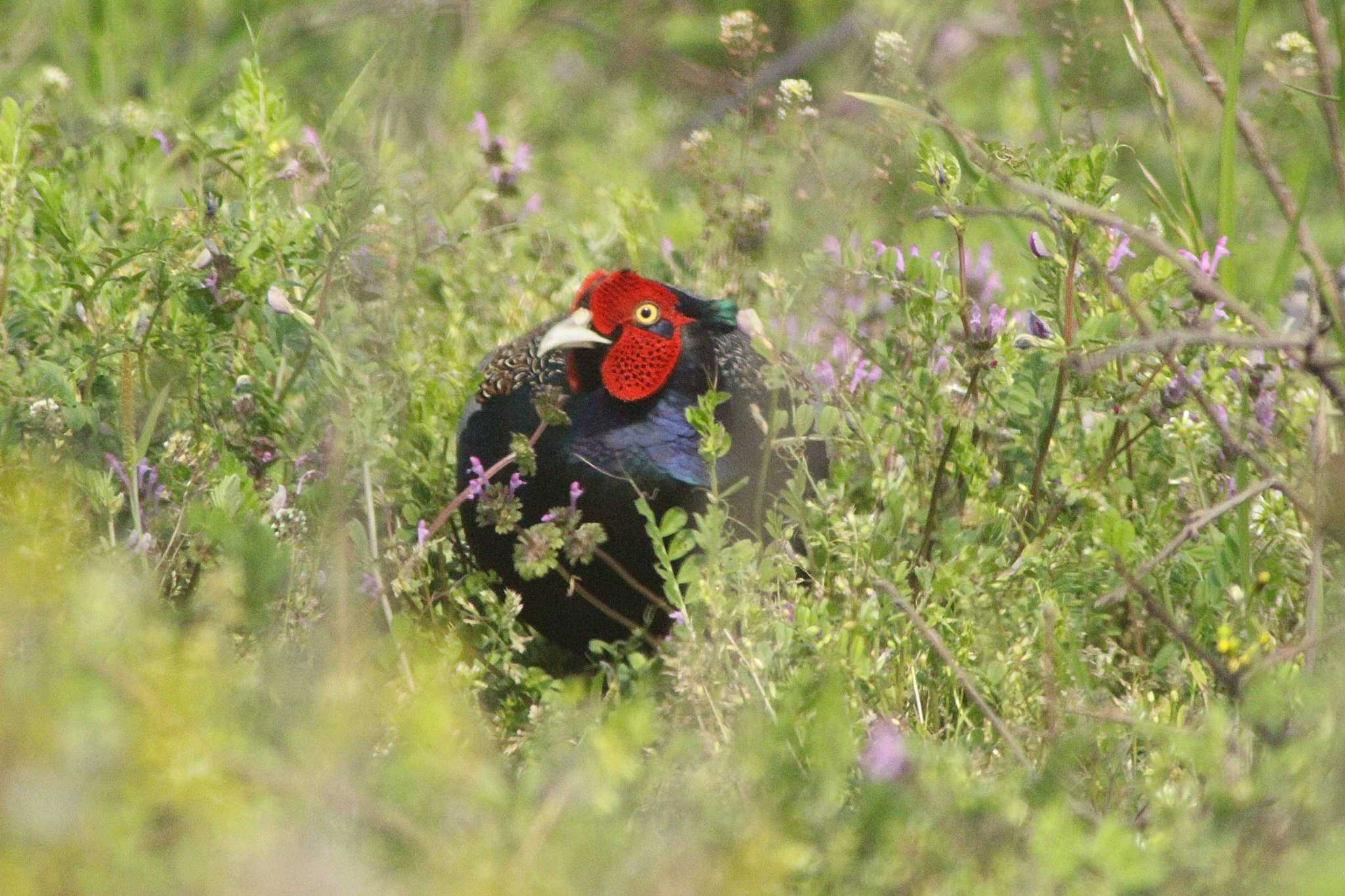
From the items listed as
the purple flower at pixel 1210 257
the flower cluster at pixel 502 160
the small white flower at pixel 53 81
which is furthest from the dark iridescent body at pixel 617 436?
the small white flower at pixel 53 81

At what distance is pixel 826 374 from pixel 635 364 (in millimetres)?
418

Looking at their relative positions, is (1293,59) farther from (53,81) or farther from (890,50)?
(53,81)

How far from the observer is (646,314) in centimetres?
240

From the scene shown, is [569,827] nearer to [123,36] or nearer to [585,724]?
[585,724]

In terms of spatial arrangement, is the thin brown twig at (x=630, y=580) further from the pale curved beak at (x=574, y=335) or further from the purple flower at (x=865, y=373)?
the purple flower at (x=865, y=373)

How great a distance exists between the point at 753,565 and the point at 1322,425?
72 centimetres

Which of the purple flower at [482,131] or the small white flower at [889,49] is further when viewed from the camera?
the purple flower at [482,131]

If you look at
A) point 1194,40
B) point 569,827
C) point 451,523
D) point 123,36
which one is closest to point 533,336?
point 451,523

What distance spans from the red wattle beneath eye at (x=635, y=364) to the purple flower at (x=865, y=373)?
455 millimetres

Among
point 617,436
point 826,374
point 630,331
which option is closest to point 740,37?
point 826,374

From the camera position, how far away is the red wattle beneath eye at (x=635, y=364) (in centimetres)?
239

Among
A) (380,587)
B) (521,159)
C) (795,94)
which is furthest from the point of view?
→ (521,159)

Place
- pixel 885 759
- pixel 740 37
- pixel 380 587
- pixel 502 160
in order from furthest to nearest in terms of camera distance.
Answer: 1. pixel 502 160
2. pixel 740 37
3. pixel 380 587
4. pixel 885 759

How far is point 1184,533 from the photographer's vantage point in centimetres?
183
